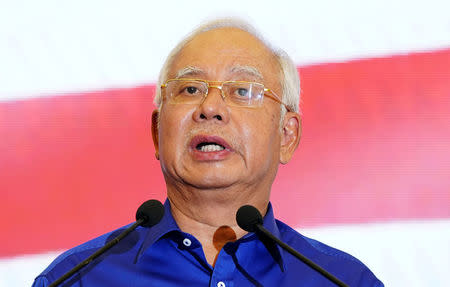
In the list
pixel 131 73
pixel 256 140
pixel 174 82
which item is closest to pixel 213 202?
pixel 256 140

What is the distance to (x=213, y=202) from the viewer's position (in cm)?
163

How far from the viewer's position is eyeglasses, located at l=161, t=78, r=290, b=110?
5.34ft

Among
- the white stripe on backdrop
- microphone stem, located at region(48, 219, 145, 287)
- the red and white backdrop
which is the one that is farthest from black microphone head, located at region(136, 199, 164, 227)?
the white stripe on backdrop

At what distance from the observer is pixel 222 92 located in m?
1.62

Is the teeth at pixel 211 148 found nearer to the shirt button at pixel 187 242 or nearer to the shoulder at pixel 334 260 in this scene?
the shirt button at pixel 187 242

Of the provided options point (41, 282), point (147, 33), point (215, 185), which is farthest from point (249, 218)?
point (147, 33)

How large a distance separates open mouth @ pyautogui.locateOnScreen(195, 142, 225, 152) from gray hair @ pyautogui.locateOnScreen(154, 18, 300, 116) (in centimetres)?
27

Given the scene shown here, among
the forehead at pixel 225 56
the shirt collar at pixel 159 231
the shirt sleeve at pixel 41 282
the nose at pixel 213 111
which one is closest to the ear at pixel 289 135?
the forehead at pixel 225 56

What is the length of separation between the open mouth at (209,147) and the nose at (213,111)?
0.19 feet

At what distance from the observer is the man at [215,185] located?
1563 mm

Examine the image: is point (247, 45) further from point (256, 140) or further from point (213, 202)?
point (213, 202)

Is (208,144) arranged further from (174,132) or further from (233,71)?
(233,71)

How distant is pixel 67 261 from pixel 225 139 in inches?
19.8

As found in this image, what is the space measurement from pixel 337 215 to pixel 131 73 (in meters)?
0.85
